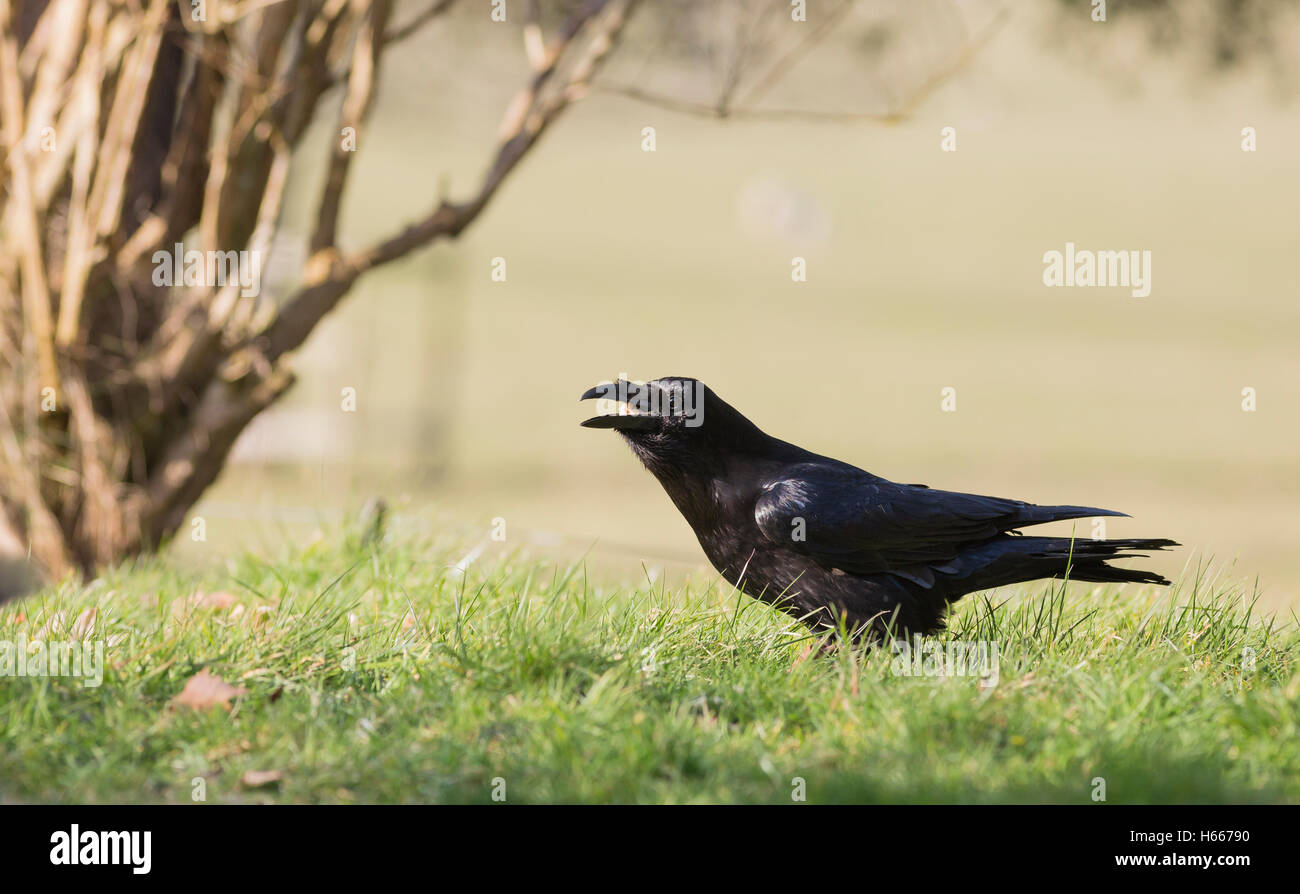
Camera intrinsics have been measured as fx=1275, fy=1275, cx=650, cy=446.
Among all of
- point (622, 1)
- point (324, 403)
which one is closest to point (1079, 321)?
point (324, 403)

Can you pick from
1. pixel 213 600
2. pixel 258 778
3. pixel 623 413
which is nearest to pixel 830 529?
pixel 623 413

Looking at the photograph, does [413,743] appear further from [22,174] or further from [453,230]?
[22,174]

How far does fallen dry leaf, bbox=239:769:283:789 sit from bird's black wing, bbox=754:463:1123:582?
5.33ft

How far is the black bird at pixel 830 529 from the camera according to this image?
12.8ft

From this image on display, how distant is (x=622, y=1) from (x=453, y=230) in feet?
4.42

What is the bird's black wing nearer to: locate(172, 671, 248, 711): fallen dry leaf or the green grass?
the green grass

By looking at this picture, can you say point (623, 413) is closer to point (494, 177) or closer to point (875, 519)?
point (875, 519)

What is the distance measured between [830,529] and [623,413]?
29.7 inches

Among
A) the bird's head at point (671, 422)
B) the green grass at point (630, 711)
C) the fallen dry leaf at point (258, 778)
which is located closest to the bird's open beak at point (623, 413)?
the bird's head at point (671, 422)

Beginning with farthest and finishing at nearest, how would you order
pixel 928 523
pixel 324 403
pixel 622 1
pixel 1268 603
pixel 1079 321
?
pixel 1079 321, pixel 324 403, pixel 622 1, pixel 1268 603, pixel 928 523

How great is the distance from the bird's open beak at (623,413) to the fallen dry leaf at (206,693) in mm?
1287

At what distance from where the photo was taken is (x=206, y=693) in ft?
10.9

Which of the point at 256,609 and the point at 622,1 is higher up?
the point at 622,1
